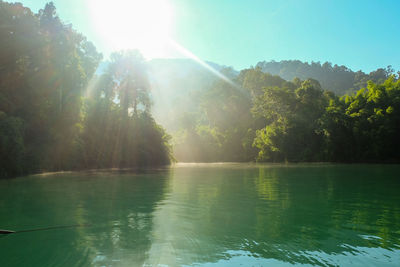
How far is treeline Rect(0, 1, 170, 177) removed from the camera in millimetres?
20372

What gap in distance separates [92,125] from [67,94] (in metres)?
7.22

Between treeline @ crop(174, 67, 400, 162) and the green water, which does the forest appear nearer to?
treeline @ crop(174, 67, 400, 162)

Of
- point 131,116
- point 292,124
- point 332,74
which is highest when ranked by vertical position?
point 332,74

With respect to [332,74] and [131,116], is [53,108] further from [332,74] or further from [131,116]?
[332,74]

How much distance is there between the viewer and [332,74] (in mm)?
118062

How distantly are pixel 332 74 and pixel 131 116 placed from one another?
10085 cm

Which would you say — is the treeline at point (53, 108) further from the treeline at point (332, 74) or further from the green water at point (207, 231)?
the treeline at point (332, 74)

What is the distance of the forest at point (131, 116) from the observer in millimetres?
21391

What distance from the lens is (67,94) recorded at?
24.6 metres

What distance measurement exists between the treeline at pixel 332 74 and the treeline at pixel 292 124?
3122 centimetres

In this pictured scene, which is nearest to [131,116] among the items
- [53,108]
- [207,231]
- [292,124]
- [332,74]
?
[53,108]

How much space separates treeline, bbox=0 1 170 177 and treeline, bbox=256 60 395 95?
69.7m

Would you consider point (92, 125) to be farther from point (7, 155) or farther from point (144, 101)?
point (7, 155)

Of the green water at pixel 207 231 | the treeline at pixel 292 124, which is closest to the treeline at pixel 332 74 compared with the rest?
the treeline at pixel 292 124
